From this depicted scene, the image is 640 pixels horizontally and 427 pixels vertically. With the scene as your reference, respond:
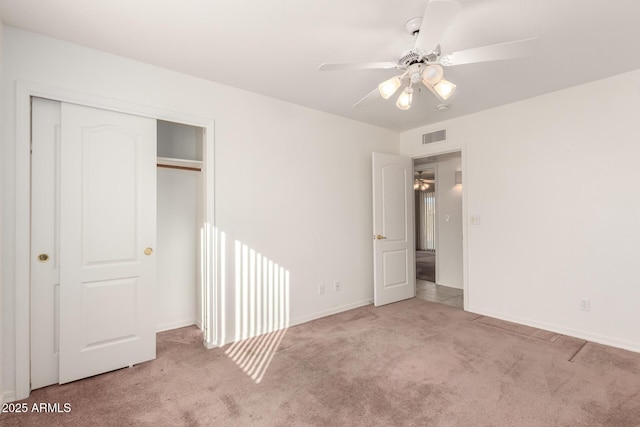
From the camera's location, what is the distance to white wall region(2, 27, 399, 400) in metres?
2.21

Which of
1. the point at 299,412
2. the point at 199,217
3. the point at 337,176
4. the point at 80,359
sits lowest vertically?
the point at 299,412

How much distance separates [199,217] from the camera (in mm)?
3529

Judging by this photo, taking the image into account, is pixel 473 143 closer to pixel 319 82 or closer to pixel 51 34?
pixel 319 82

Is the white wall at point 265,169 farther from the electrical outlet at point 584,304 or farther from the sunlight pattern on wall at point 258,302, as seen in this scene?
the electrical outlet at point 584,304

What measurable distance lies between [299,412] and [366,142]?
11.4 feet

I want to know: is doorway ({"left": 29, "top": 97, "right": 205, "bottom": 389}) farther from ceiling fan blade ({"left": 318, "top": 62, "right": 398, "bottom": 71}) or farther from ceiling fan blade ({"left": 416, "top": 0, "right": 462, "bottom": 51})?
ceiling fan blade ({"left": 416, "top": 0, "right": 462, "bottom": 51})

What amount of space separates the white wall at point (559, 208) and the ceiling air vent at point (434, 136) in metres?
0.20

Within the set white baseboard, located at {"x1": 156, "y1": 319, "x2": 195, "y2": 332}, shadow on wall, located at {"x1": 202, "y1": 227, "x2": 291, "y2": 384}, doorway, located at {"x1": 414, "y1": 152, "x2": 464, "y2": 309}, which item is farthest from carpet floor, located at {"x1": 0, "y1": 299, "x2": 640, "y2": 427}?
doorway, located at {"x1": 414, "y1": 152, "x2": 464, "y2": 309}

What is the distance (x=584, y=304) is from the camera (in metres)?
3.15

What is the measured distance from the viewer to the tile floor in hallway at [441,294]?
4.48m

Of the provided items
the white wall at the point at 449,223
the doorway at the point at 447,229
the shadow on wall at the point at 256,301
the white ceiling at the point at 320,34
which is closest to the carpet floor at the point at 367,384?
the shadow on wall at the point at 256,301

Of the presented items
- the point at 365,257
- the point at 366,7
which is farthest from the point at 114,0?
the point at 365,257

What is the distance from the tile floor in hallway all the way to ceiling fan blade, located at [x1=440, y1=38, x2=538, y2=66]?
3339mm

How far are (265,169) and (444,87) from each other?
200cm
